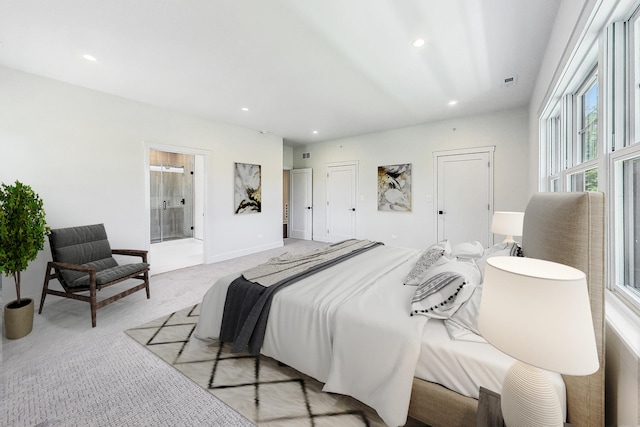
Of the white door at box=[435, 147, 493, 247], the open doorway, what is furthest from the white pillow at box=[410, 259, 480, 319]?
the open doorway

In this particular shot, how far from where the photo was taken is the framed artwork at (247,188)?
5371mm

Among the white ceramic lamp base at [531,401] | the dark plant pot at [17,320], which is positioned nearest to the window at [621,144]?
the white ceramic lamp base at [531,401]

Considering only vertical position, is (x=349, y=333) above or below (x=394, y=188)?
below

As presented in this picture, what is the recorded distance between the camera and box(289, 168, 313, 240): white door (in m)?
7.20

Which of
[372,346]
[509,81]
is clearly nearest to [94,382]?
[372,346]

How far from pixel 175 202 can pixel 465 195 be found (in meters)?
7.05

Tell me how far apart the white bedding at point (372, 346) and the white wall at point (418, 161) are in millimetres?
3653

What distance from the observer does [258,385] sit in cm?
171

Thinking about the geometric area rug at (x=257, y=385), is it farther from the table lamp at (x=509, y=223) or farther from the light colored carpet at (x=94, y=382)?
the table lamp at (x=509, y=223)

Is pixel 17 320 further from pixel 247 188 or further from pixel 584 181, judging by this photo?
pixel 584 181

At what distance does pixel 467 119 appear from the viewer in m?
4.75

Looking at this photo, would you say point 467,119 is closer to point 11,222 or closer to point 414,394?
point 414,394

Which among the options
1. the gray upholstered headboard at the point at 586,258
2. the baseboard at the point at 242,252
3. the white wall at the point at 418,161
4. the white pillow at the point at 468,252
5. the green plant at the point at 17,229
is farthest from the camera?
the baseboard at the point at 242,252

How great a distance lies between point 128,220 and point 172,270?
1.11 m
